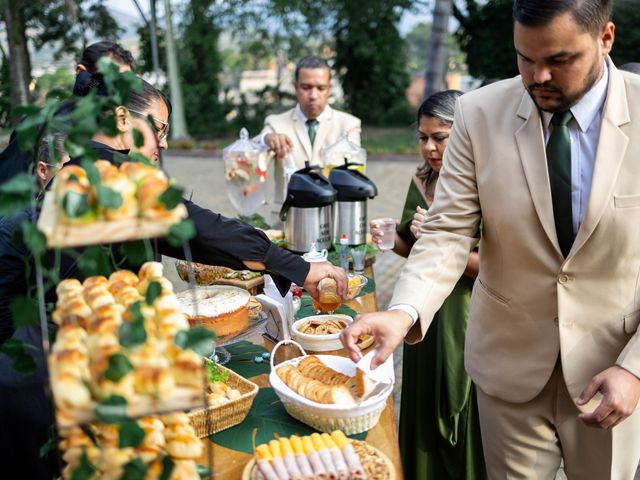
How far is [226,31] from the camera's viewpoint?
915 inches

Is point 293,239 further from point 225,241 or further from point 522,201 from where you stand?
point 522,201

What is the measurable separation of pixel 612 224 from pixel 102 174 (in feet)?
4.59

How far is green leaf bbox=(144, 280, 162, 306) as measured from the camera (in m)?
1.41

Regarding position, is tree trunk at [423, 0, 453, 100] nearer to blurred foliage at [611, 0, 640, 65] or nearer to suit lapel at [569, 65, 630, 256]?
blurred foliage at [611, 0, 640, 65]

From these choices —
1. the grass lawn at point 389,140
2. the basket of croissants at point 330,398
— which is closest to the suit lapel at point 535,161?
the basket of croissants at point 330,398

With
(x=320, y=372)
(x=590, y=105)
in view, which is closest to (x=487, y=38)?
(x=590, y=105)

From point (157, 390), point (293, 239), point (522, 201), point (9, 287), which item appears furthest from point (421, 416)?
point (157, 390)

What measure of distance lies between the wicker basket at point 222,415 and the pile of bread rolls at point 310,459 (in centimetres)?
24

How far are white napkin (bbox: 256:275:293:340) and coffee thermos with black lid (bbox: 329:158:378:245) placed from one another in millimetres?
1440

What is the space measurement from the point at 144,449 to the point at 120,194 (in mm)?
548

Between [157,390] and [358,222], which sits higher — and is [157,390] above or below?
above

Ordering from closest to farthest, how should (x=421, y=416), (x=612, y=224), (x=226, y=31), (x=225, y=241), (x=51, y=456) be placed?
(x=612, y=224) → (x=51, y=456) → (x=225, y=241) → (x=421, y=416) → (x=226, y=31)

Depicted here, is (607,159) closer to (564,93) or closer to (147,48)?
(564,93)

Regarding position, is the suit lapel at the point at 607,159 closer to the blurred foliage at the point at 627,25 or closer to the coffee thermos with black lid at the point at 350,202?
the coffee thermos with black lid at the point at 350,202
